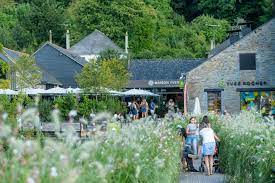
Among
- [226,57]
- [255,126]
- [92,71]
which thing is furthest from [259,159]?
[92,71]

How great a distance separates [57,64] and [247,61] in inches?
1128

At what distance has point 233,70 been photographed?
4644 centimetres

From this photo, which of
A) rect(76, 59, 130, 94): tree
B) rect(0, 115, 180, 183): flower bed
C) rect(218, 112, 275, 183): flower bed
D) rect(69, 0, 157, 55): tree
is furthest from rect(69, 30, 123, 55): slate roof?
rect(0, 115, 180, 183): flower bed

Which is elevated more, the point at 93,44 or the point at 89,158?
the point at 93,44

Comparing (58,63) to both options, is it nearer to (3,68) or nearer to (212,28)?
(3,68)

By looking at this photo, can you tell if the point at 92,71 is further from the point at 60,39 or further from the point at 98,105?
the point at 60,39

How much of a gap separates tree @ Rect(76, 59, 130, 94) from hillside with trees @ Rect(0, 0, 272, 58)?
3065 centimetres

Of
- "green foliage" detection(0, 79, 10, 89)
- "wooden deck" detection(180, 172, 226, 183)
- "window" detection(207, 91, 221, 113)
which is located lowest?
"wooden deck" detection(180, 172, 226, 183)

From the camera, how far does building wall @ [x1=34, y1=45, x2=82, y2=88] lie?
70375mm

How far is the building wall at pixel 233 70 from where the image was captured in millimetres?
45969

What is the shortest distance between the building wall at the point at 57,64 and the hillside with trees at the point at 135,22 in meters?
14.7

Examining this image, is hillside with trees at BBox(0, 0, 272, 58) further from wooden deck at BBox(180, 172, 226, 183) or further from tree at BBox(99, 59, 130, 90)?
wooden deck at BBox(180, 172, 226, 183)

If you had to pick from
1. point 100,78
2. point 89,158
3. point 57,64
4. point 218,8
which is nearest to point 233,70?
point 100,78

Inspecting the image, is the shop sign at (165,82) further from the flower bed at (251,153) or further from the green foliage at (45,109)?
the flower bed at (251,153)
